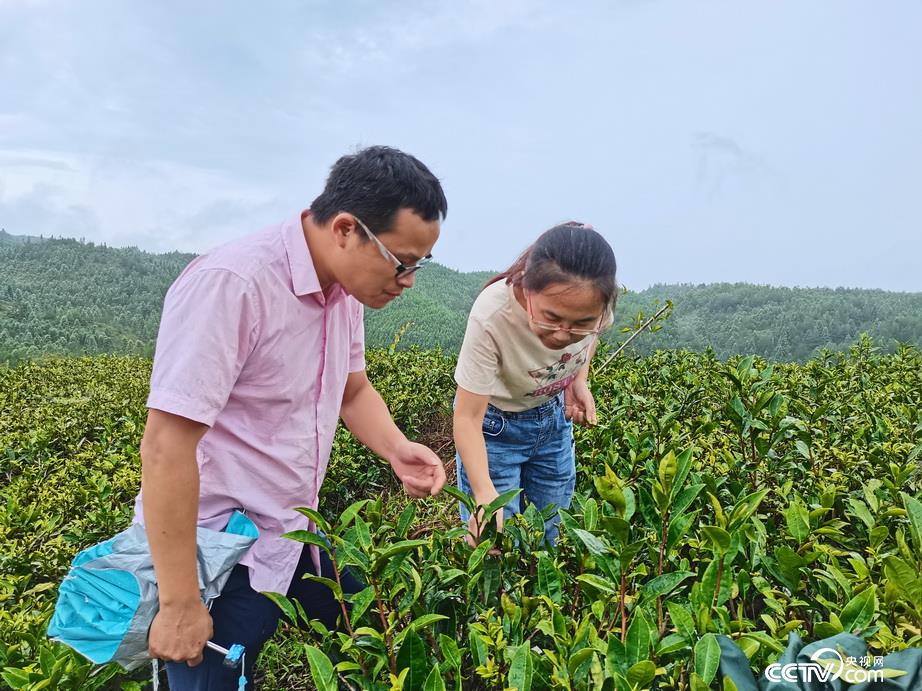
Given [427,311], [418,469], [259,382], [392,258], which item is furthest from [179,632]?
[427,311]

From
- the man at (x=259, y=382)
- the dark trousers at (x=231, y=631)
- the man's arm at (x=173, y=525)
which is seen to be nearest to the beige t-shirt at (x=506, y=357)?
the man at (x=259, y=382)

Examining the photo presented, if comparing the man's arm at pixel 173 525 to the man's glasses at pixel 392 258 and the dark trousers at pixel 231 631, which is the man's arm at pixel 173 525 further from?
the man's glasses at pixel 392 258

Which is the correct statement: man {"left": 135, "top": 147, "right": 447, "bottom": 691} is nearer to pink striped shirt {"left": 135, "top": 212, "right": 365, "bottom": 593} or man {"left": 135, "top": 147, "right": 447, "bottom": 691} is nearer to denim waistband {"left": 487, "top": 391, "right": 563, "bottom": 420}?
pink striped shirt {"left": 135, "top": 212, "right": 365, "bottom": 593}

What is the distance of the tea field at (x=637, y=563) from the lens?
3.93ft

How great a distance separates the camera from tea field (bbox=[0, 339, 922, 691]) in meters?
1.20

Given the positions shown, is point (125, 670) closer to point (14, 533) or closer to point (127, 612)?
point (127, 612)

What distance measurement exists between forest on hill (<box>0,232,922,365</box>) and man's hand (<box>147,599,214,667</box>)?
6.74ft

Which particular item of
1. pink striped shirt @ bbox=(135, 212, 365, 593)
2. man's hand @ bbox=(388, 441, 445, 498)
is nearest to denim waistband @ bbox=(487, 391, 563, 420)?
man's hand @ bbox=(388, 441, 445, 498)

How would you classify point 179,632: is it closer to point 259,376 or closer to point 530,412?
point 259,376

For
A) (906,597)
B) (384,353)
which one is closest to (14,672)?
(906,597)

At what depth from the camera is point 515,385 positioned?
96.9 inches

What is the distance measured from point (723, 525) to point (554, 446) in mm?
1289

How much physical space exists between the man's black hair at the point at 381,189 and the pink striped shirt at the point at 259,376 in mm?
160

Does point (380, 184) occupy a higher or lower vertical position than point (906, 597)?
higher
